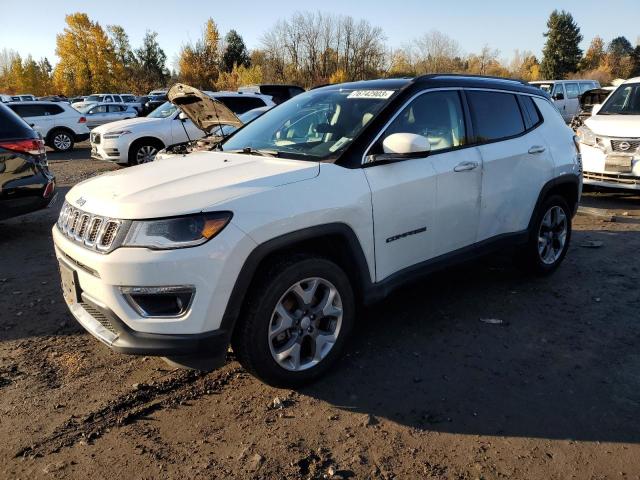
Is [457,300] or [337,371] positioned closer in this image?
[337,371]

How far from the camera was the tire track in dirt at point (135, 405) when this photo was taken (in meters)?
2.66

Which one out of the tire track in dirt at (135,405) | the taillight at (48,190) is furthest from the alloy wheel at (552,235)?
the taillight at (48,190)

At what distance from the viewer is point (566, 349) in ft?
11.5

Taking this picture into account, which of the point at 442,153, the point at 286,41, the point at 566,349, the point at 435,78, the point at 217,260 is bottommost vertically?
the point at 566,349

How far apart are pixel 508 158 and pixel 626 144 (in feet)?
14.8

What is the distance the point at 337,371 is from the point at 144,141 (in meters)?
9.80

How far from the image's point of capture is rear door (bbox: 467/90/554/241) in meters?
3.96

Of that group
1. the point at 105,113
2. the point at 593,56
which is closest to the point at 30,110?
the point at 105,113

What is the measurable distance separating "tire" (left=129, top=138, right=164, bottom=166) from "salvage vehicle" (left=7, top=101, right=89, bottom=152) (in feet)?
26.0

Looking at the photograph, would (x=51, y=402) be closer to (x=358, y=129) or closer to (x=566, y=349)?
(x=358, y=129)

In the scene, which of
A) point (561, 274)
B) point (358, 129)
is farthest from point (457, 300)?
point (358, 129)

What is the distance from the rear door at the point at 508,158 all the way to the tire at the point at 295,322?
4.95 feet

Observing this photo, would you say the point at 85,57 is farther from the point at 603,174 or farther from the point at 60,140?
the point at 603,174

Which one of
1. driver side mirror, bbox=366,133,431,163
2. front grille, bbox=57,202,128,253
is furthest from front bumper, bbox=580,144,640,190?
front grille, bbox=57,202,128,253
